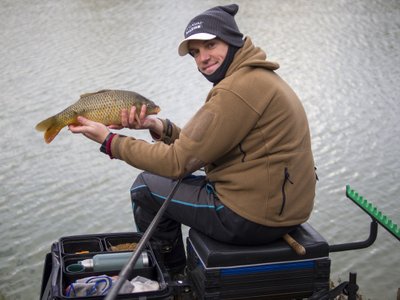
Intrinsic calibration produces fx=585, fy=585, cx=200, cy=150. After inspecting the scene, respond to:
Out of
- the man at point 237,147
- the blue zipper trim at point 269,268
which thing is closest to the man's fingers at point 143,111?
the man at point 237,147

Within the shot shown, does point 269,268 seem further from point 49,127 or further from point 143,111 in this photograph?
point 49,127

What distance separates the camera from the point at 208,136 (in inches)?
95.0

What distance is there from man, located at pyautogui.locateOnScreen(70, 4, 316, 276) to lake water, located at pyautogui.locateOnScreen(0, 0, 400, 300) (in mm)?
1892

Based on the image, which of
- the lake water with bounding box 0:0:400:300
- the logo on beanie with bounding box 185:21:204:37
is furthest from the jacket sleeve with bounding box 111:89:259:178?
the lake water with bounding box 0:0:400:300

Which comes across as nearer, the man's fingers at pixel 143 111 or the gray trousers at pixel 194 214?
the gray trousers at pixel 194 214

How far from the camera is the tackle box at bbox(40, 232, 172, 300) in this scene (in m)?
2.46

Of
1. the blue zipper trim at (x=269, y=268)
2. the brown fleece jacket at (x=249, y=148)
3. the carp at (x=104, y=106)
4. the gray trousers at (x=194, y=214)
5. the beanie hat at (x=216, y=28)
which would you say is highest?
the beanie hat at (x=216, y=28)

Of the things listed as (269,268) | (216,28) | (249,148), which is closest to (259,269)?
(269,268)

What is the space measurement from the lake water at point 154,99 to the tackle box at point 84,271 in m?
1.30

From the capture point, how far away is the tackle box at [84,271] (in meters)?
2.46

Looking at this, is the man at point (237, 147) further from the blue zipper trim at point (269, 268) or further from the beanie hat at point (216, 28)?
the blue zipper trim at point (269, 268)

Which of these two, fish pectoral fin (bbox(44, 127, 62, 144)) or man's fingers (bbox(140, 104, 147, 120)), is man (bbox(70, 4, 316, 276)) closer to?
man's fingers (bbox(140, 104, 147, 120))

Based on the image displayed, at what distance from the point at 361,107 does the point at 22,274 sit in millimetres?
5084

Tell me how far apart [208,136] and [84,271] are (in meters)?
0.88
